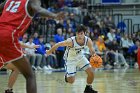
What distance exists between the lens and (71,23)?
26.4m

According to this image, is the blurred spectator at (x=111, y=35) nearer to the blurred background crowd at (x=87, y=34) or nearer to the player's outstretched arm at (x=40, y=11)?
the blurred background crowd at (x=87, y=34)

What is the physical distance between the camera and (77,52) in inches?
504

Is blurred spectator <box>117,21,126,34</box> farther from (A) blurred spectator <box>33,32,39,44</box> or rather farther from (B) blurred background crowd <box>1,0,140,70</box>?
(A) blurred spectator <box>33,32,39,44</box>

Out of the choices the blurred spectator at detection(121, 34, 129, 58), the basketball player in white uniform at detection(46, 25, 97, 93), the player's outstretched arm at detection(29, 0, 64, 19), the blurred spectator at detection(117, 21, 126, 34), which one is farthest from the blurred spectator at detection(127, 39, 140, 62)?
the player's outstretched arm at detection(29, 0, 64, 19)

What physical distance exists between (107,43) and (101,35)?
100 centimetres

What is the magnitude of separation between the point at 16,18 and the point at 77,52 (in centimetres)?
474

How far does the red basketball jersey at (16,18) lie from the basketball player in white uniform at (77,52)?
13.7 feet

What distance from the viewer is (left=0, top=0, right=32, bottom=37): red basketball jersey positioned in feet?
26.9

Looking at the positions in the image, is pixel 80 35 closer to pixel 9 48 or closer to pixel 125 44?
pixel 9 48

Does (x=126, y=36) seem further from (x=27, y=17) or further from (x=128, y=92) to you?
(x=27, y=17)

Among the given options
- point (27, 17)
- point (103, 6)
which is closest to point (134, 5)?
point (103, 6)

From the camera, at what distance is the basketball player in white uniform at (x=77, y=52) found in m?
12.4

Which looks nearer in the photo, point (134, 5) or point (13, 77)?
point (13, 77)

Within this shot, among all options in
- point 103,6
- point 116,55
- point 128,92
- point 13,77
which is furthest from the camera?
point 103,6
